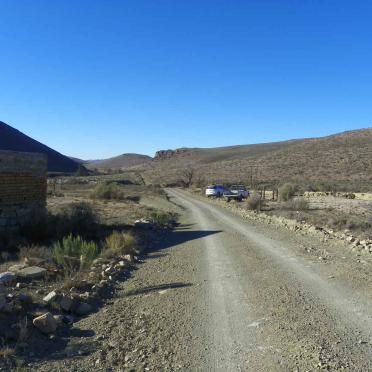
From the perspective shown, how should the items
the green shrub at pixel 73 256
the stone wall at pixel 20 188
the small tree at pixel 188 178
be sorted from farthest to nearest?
1. the small tree at pixel 188 178
2. the stone wall at pixel 20 188
3. the green shrub at pixel 73 256

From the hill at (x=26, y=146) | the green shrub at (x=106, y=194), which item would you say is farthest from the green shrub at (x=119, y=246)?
the hill at (x=26, y=146)

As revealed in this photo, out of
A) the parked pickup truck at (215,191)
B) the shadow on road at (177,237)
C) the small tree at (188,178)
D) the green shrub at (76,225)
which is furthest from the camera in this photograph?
the small tree at (188,178)

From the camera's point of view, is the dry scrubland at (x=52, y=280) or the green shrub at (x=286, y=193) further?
the green shrub at (x=286, y=193)

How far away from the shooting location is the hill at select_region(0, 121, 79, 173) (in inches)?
3703

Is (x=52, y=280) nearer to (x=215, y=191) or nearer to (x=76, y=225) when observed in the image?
(x=76, y=225)

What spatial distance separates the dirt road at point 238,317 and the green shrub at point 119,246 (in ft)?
3.82

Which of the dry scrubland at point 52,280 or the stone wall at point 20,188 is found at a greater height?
the stone wall at point 20,188

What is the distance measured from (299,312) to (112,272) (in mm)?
5162

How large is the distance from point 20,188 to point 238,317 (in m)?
13.0

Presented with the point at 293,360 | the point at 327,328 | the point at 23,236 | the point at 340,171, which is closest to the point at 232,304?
the point at 327,328

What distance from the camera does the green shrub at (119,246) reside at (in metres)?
14.9

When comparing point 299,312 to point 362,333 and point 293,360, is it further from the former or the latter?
point 293,360

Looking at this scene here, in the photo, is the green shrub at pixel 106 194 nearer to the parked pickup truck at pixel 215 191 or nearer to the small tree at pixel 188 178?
the parked pickup truck at pixel 215 191

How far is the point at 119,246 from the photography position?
1589cm
